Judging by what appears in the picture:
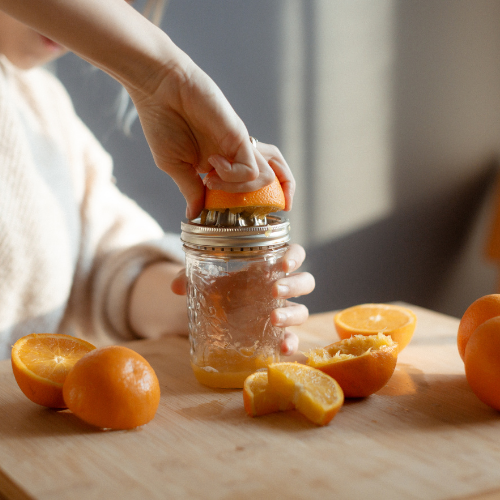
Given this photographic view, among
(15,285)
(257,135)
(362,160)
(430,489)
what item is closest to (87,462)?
(430,489)

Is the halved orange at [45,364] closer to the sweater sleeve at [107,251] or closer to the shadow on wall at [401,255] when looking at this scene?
the sweater sleeve at [107,251]

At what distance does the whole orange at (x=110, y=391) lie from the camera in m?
0.59

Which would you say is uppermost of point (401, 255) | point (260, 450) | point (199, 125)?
point (199, 125)

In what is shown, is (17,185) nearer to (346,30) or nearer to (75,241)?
(75,241)

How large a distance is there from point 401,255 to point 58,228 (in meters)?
1.68

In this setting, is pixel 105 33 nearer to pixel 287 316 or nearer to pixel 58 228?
pixel 287 316

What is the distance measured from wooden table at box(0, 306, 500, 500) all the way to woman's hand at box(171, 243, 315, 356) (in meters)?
0.12

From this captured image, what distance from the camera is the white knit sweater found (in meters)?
1.20

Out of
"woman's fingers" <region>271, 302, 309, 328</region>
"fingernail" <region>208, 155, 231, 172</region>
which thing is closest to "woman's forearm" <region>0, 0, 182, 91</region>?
"fingernail" <region>208, 155, 231, 172</region>

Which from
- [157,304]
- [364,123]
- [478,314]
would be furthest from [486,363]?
[364,123]

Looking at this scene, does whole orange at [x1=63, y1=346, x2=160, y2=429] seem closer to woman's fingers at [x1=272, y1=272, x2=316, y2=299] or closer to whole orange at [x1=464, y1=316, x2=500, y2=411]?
woman's fingers at [x1=272, y1=272, x2=316, y2=299]

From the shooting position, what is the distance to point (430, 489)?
48 centimetres

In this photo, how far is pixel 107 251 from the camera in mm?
1299

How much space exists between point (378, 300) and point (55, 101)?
1.64m
